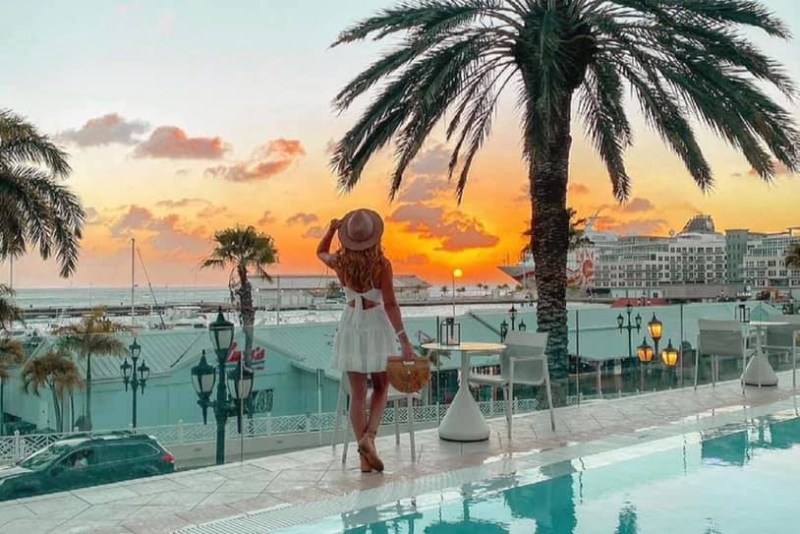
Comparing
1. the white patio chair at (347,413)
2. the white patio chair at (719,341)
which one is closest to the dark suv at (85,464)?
the white patio chair at (347,413)

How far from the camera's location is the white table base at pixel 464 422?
6.03 meters

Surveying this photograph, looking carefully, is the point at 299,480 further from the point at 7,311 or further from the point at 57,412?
the point at 7,311

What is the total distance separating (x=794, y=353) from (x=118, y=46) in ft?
37.7

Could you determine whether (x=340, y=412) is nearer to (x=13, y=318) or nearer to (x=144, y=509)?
(x=144, y=509)

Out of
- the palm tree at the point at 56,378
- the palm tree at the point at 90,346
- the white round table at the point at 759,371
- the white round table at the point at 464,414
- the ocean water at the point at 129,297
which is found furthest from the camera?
the ocean water at the point at 129,297

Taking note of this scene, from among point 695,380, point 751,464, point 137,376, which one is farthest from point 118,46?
point 751,464

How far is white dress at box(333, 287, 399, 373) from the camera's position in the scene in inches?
193

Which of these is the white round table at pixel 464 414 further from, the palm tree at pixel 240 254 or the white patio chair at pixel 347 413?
the palm tree at pixel 240 254

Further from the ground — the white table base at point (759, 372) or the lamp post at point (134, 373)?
the lamp post at point (134, 373)

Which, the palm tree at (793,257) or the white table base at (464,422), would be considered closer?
the white table base at (464,422)

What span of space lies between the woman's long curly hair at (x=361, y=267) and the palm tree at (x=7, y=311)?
38.1 feet

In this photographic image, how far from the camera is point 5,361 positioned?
6.92 m

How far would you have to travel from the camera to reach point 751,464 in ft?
18.4

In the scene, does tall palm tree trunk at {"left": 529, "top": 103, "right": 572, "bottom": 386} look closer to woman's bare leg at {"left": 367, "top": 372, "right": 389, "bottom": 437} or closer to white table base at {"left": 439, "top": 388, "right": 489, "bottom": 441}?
white table base at {"left": 439, "top": 388, "right": 489, "bottom": 441}
